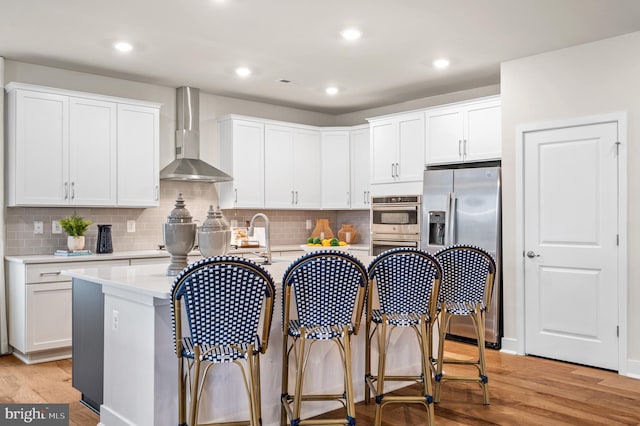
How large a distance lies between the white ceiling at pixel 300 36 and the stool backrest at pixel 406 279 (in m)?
1.72

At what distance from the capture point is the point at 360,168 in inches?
267

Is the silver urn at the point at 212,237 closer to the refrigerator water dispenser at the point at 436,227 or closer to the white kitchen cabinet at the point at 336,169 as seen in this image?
the refrigerator water dispenser at the point at 436,227

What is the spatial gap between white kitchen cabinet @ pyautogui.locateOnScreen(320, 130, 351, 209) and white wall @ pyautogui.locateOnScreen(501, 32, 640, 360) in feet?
7.73

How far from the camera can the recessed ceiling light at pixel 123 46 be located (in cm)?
438

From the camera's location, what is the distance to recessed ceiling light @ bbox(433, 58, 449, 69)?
16.0ft


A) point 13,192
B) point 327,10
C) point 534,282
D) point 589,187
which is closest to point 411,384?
point 534,282

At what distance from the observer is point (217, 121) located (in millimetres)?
6250

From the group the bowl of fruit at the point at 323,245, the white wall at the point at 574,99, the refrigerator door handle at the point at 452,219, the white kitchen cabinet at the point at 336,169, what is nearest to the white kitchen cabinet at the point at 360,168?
the white kitchen cabinet at the point at 336,169

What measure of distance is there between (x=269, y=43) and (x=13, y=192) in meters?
2.52

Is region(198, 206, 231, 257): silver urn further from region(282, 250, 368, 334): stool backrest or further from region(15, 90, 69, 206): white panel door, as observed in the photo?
region(15, 90, 69, 206): white panel door

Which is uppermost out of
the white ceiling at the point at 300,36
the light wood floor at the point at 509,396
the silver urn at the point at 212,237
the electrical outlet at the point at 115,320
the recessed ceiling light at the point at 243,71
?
the white ceiling at the point at 300,36

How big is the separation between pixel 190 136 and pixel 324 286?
3580 mm

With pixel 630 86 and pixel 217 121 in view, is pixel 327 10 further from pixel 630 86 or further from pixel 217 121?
pixel 217 121

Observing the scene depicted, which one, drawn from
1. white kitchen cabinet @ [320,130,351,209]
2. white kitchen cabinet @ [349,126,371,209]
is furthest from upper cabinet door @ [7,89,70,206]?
white kitchen cabinet @ [349,126,371,209]
